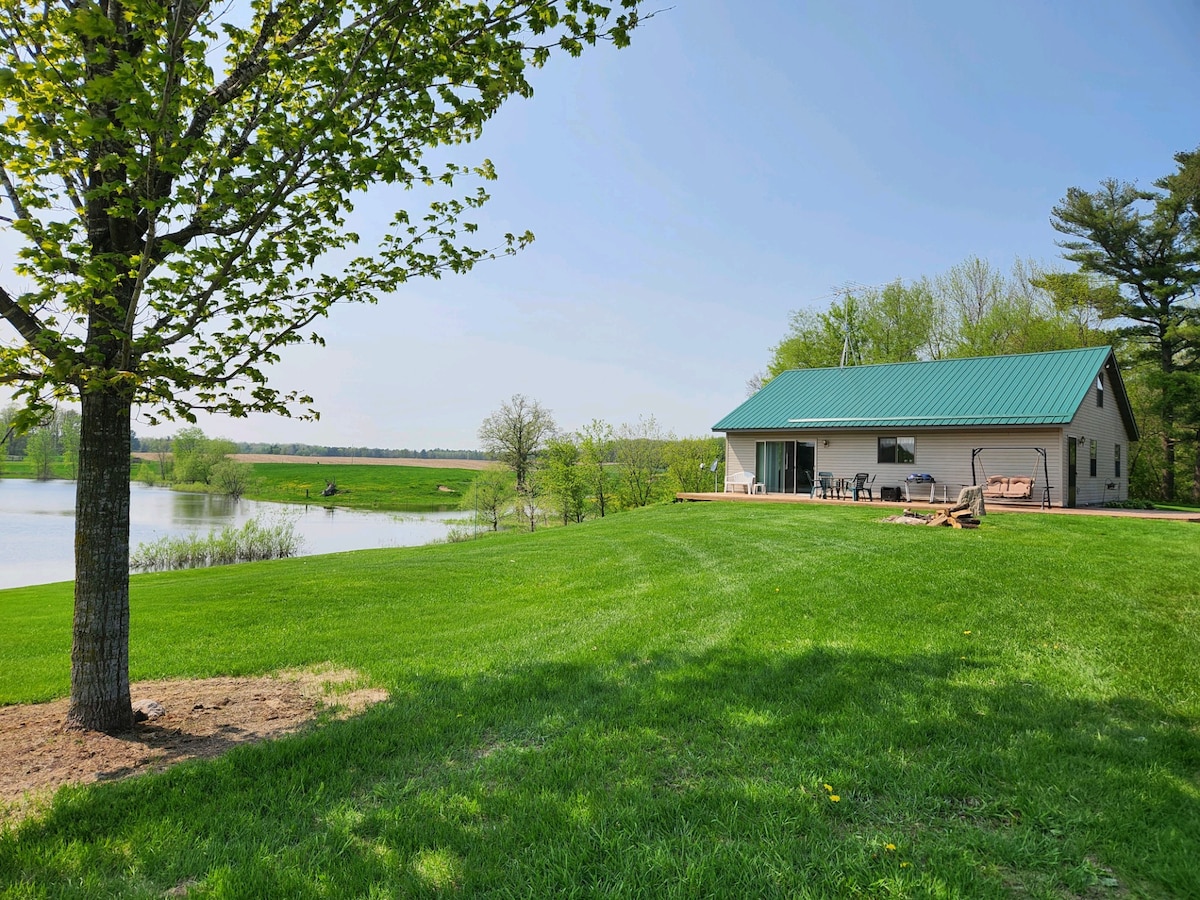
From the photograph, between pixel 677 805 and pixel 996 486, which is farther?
pixel 996 486

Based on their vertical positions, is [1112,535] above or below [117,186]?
below

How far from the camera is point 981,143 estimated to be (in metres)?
18.9

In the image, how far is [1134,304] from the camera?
82.7ft

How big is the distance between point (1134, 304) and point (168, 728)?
34340 mm

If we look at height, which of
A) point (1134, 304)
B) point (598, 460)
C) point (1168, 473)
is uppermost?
point (1134, 304)

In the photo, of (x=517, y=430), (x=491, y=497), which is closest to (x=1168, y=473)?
(x=491, y=497)

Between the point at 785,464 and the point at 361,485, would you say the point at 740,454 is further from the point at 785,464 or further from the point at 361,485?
the point at 361,485

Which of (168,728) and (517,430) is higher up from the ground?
(517,430)

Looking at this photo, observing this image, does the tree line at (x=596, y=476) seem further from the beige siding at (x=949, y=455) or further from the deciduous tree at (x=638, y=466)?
the beige siding at (x=949, y=455)

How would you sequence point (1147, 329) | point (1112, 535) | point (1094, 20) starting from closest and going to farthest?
1. point (1094, 20)
2. point (1112, 535)
3. point (1147, 329)

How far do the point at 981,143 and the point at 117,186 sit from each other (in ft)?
76.4

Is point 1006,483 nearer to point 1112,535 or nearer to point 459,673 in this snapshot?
point 1112,535

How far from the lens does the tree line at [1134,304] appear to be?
931 inches

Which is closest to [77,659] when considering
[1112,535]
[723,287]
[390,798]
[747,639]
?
[390,798]
